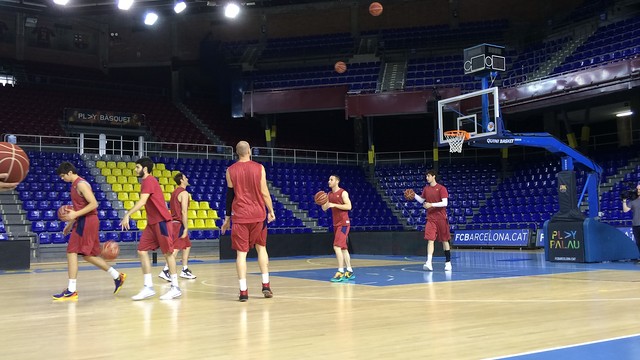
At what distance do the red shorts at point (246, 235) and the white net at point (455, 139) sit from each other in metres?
9.44

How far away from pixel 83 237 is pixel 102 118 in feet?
64.4

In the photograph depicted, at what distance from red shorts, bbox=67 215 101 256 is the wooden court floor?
64 centimetres

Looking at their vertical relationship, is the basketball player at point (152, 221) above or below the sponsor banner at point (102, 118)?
below

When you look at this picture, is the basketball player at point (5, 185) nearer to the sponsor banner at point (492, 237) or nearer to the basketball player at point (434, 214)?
the basketball player at point (434, 214)

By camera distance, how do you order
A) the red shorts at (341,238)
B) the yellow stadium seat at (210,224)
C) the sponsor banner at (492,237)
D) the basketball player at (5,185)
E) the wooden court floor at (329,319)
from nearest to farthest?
the wooden court floor at (329,319)
the basketball player at (5,185)
the red shorts at (341,238)
the sponsor banner at (492,237)
the yellow stadium seat at (210,224)

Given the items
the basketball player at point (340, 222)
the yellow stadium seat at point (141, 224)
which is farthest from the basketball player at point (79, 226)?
the yellow stadium seat at point (141, 224)

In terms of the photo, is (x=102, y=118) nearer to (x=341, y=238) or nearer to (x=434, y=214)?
(x=434, y=214)

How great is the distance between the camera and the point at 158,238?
8461mm

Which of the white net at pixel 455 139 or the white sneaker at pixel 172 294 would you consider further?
the white net at pixel 455 139

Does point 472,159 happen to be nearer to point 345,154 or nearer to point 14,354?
point 345,154

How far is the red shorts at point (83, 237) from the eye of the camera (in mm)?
8289

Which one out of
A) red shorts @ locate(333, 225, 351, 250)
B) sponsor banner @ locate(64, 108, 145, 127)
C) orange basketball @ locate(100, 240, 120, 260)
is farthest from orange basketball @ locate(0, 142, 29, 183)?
sponsor banner @ locate(64, 108, 145, 127)

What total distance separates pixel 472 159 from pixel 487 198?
2.95 m

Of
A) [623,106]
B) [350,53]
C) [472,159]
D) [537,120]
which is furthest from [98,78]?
[623,106]
